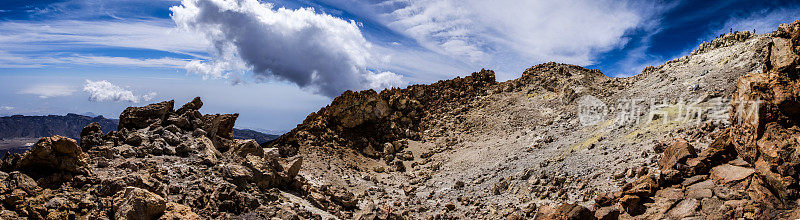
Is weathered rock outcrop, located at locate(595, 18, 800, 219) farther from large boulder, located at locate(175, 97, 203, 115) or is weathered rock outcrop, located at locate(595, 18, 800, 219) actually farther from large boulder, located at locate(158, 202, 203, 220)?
large boulder, located at locate(175, 97, 203, 115)

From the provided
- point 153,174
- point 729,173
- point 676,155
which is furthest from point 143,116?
point 729,173

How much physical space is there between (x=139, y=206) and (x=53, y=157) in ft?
12.0

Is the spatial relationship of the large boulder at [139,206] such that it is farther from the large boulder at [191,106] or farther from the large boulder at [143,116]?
the large boulder at [191,106]

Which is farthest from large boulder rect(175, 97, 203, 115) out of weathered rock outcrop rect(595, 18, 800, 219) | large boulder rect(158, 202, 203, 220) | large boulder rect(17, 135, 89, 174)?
weathered rock outcrop rect(595, 18, 800, 219)

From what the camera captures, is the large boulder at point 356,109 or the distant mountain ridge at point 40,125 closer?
the large boulder at point 356,109

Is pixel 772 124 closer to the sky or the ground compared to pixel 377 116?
closer to the ground

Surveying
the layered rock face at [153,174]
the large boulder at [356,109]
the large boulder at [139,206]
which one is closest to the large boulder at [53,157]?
the layered rock face at [153,174]

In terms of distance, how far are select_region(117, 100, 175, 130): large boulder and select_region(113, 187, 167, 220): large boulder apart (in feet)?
28.6

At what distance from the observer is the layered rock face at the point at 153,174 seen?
9.19 meters

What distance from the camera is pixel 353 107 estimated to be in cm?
3422

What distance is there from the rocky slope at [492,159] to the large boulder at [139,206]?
0.12 ft

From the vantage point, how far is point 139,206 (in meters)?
8.91

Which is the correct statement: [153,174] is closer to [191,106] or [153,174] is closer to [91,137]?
[91,137]

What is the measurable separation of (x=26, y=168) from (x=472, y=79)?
40.1 m
